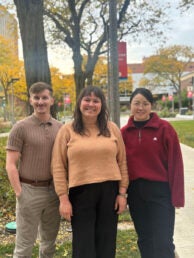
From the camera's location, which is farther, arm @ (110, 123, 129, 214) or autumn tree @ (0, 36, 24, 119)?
autumn tree @ (0, 36, 24, 119)

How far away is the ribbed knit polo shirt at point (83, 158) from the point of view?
2.79m

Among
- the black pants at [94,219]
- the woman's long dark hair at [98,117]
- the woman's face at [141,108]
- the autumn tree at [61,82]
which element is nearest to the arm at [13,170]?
the black pants at [94,219]

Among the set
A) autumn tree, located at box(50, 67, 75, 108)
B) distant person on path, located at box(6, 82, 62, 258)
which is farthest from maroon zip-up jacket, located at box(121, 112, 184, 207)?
autumn tree, located at box(50, 67, 75, 108)

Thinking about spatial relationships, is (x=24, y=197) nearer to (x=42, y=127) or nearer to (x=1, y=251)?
(x=42, y=127)

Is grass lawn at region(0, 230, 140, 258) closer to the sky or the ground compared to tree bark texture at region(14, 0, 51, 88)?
closer to the ground

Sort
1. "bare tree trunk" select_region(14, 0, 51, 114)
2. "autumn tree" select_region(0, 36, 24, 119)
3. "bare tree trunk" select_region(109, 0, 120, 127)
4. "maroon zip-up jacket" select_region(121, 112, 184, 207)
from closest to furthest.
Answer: "maroon zip-up jacket" select_region(121, 112, 184, 207) < "bare tree trunk" select_region(14, 0, 51, 114) < "bare tree trunk" select_region(109, 0, 120, 127) < "autumn tree" select_region(0, 36, 24, 119)

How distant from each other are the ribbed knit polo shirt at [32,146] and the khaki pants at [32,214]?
0.13 metres

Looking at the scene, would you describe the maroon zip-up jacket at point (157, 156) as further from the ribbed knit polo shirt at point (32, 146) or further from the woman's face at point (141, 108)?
the ribbed knit polo shirt at point (32, 146)

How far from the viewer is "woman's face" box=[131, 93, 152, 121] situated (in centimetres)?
313

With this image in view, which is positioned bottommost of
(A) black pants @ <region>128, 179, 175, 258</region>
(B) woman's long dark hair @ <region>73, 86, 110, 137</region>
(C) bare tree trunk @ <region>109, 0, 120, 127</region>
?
(A) black pants @ <region>128, 179, 175, 258</region>

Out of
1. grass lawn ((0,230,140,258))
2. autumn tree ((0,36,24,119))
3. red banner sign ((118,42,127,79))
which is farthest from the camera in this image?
autumn tree ((0,36,24,119))

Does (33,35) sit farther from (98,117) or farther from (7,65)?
(7,65)

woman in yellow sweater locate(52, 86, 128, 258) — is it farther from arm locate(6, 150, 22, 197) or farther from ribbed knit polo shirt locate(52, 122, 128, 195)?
arm locate(6, 150, 22, 197)

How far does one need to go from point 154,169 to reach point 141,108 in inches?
21.5
